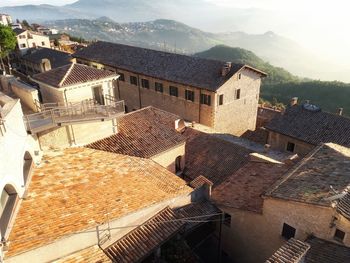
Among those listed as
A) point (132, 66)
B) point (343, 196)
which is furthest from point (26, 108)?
point (132, 66)

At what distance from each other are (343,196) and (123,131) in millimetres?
15976

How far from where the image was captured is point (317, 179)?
651 inches

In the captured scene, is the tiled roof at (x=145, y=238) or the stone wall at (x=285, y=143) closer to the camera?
the tiled roof at (x=145, y=238)

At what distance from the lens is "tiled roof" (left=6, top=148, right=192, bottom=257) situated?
43.7ft

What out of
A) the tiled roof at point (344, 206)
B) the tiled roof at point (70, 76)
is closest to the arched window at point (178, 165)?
the tiled roof at point (70, 76)

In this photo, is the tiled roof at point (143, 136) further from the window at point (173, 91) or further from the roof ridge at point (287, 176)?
the window at point (173, 91)

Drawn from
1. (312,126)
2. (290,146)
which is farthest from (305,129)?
(290,146)

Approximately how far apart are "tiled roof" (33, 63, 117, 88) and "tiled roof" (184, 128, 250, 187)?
10458 mm

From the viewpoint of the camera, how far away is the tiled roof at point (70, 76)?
20672mm

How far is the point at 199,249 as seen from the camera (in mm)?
20891

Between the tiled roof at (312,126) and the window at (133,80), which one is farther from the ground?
the window at (133,80)

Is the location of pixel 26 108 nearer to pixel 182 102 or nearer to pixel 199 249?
pixel 199 249

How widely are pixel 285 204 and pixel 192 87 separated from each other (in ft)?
74.5

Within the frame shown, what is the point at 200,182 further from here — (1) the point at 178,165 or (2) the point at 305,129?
(2) the point at 305,129
